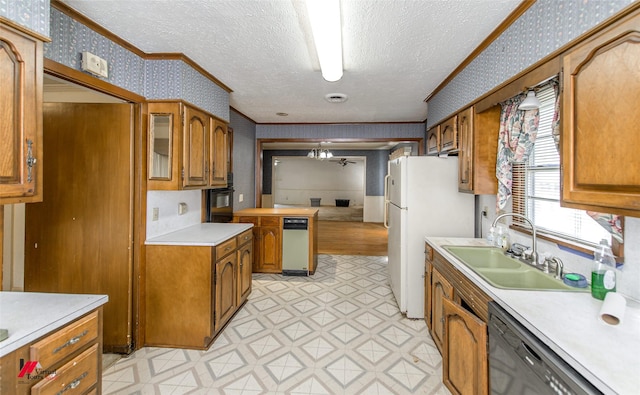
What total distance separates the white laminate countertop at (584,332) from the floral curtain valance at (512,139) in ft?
3.12

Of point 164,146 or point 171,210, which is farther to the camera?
point 171,210

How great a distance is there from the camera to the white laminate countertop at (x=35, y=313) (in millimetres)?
1009

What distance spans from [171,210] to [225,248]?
673 mm

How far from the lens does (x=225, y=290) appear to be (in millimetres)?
2527

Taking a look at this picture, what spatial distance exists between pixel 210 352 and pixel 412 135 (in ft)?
13.6

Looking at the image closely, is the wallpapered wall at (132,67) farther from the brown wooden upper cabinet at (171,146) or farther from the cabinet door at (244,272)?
the cabinet door at (244,272)

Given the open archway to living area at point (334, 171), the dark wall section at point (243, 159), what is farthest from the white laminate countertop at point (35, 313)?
the open archway to living area at point (334, 171)

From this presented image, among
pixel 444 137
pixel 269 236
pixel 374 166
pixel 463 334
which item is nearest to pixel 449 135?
pixel 444 137

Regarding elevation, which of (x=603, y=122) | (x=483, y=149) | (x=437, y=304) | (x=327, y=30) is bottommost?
(x=437, y=304)

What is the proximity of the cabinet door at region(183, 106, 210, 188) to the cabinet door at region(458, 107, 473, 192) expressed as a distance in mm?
2392

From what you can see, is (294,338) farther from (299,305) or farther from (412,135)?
(412,135)

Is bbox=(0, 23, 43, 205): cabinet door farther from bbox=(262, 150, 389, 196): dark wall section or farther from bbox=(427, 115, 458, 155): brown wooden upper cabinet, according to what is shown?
bbox=(262, 150, 389, 196): dark wall section

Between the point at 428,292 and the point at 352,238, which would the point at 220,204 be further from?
the point at 352,238

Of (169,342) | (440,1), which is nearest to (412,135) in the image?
(440,1)
